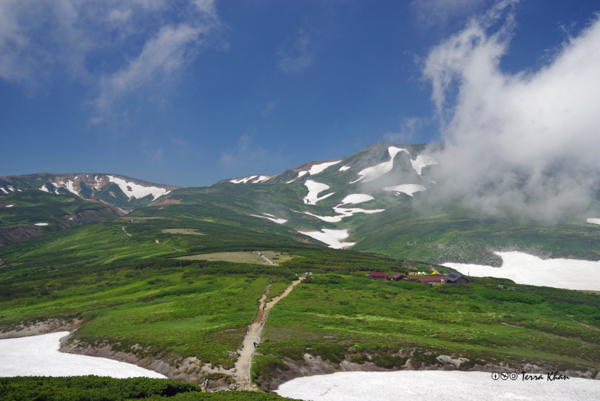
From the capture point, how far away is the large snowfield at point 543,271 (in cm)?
15744

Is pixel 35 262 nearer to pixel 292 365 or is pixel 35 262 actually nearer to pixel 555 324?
pixel 292 365

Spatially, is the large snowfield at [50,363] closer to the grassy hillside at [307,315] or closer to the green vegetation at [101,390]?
the grassy hillside at [307,315]

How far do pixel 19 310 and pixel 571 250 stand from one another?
10852 inches

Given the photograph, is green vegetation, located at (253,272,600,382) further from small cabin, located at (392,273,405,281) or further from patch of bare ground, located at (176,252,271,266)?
patch of bare ground, located at (176,252,271,266)

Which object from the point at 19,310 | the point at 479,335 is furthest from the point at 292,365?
the point at 19,310

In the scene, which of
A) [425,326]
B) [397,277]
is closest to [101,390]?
[425,326]

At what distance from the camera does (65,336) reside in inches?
2699

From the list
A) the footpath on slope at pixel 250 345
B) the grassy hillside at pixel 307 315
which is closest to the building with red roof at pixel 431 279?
the grassy hillside at pixel 307 315

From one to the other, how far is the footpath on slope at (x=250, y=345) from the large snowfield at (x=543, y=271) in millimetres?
150788

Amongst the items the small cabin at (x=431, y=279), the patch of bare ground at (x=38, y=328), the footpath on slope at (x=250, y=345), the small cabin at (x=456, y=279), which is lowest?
the patch of bare ground at (x=38, y=328)

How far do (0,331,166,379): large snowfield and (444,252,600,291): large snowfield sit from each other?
186 m

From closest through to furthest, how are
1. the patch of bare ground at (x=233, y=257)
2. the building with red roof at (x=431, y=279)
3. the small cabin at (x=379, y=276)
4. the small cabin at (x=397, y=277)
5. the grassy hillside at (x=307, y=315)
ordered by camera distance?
1. the grassy hillside at (x=307, y=315)
2. the building with red roof at (x=431, y=279)
3. the small cabin at (x=397, y=277)
4. the small cabin at (x=379, y=276)
5. the patch of bare ground at (x=233, y=257)

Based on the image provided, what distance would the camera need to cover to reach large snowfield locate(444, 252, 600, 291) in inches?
6198

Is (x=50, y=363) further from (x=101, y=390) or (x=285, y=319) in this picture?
(x=285, y=319)
